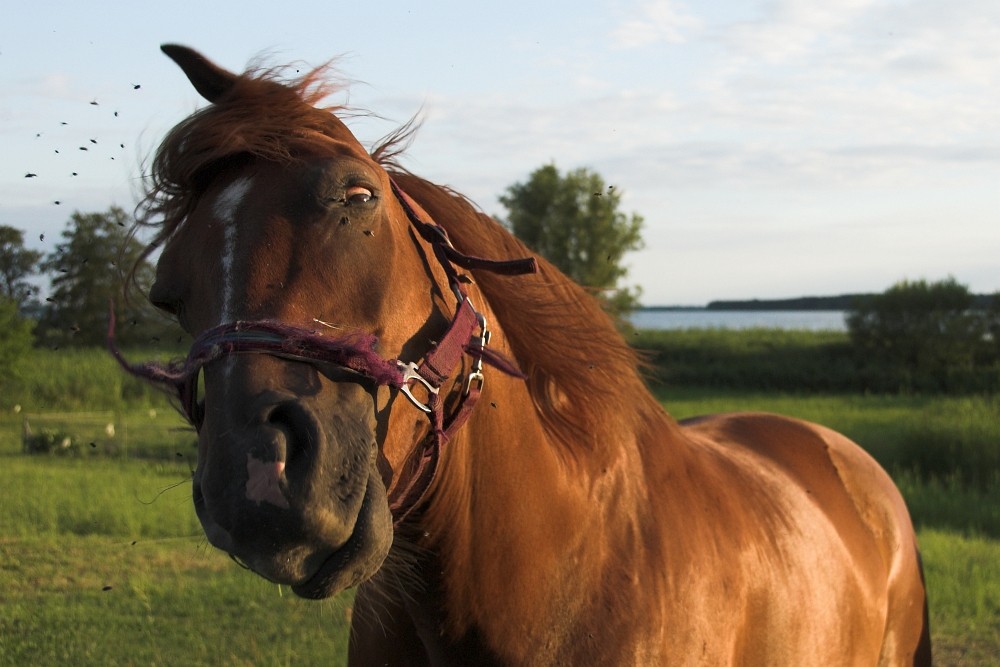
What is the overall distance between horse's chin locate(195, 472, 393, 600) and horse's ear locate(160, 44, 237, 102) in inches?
38.0

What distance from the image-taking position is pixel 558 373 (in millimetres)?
2361

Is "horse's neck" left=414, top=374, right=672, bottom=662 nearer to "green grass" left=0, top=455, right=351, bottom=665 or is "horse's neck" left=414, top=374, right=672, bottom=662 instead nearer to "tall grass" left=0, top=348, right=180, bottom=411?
"green grass" left=0, top=455, right=351, bottom=665

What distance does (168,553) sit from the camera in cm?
799

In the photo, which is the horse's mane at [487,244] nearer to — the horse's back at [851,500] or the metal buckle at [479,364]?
the metal buckle at [479,364]

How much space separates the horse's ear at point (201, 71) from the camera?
2.02m

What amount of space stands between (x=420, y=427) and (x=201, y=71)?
3.03ft

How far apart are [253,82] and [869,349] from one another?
97.9ft

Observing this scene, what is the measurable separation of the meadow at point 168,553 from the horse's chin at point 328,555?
0.19m

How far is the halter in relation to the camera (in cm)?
162


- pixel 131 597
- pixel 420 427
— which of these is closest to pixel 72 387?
pixel 131 597

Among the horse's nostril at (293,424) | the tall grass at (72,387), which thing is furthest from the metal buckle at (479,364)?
the tall grass at (72,387)

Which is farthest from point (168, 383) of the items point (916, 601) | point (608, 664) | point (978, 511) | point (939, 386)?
point (939, 386)

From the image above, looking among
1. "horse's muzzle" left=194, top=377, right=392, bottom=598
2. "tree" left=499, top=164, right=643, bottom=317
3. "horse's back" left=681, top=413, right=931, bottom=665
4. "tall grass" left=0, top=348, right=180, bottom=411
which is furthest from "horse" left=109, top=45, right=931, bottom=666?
"tree" left=499, top=164, right=643, bottom=317

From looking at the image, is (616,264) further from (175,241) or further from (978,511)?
(175,241)
